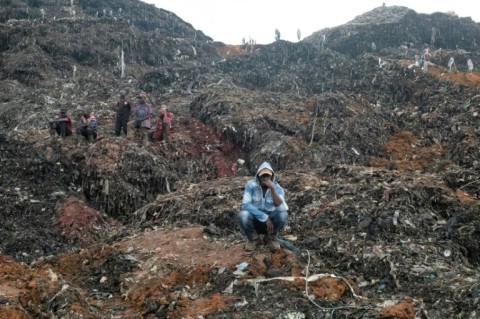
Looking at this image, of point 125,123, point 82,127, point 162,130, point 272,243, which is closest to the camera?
point 272,243

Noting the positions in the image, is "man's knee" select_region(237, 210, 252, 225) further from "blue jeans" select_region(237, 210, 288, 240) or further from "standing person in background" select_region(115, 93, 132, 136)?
"standing person in background" select_region(115, 93, 132, 136)

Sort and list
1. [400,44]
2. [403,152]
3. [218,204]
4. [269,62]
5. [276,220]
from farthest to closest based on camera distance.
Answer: [400,44] → [269,62] → [403,152] → [218,204] → [276,220]

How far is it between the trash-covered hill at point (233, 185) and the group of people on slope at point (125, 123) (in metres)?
0.31

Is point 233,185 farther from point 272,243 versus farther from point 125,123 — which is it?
point 125,123

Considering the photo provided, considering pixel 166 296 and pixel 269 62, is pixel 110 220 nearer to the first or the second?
pixel 166 296

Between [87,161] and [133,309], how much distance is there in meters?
6.96

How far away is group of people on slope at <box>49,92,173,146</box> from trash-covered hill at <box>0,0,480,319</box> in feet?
1.02

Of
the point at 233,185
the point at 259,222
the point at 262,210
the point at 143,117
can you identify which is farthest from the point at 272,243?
the point at 143,117

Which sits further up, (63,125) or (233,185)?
(63,125)

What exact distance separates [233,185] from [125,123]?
4833 millimetres

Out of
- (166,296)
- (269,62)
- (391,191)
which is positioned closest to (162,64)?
(269,62)

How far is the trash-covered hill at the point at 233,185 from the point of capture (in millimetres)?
5234

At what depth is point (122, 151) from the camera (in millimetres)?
12109

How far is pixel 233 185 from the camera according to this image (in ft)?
32.8
